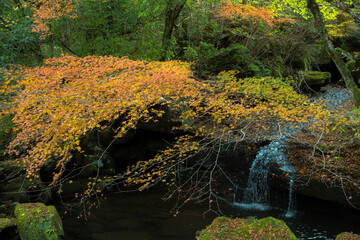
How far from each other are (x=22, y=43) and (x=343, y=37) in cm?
1632

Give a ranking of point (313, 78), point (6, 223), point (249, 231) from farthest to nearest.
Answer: point (313, 78) < point (6, 223) < point (249, 231)

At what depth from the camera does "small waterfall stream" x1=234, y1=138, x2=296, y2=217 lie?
809 centimetres

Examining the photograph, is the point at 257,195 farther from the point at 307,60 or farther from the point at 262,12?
→ the point at 307,60

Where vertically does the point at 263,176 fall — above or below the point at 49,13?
below

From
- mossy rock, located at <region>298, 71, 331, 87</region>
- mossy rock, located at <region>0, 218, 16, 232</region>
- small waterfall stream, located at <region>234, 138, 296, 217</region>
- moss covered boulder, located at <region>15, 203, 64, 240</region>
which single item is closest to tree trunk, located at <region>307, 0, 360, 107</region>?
small waterfall stream, located at <region>234, 138, 296, 217</region>

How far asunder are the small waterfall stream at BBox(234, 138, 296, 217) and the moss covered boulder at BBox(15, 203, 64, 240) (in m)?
5.29

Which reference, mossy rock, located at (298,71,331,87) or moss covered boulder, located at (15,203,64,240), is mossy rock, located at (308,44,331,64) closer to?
mossy rock, located at (298,71,331,87)

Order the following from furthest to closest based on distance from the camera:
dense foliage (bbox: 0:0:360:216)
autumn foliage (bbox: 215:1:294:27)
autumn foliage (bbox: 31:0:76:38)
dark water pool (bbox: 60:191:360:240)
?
autumn foliage (bbox: 215:1:294:27)
autumn foliage (bbox: 31:0:76:38)
dark water pool (bbox: 60:191:360:240)
dense foliage (bbox: 0:0:360:216)

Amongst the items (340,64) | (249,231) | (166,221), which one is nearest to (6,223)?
(166,221)

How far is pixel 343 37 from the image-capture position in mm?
14969

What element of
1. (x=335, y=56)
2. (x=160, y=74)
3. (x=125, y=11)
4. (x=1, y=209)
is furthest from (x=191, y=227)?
(x=125, y=11)

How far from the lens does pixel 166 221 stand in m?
7.20

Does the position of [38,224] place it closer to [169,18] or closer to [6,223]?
[6,223]

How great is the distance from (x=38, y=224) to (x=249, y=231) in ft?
15.3
